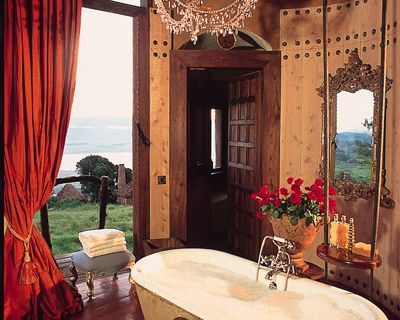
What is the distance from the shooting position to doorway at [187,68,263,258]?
4.40 metres

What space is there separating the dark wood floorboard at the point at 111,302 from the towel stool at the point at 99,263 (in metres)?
0.12

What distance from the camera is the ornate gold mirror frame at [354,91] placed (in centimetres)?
342

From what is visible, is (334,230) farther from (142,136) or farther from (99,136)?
(99,136)

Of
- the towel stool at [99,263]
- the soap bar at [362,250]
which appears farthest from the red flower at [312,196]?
the towel stool at [99,263]

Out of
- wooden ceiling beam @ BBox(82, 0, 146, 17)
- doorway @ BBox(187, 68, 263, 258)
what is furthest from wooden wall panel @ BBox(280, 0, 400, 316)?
wooden ceiling beam @ BBox(82, 0, 146, 17)

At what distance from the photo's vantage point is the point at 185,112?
391 centimetres

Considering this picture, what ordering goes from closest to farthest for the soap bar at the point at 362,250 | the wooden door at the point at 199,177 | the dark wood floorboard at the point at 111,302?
the soap bar at the point at 362,250, the dark wood floorboard at the point at 111,302, the wooden door at the point at 199,177


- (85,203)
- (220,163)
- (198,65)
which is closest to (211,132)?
(220,163)

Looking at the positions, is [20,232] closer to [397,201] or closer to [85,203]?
[397,201]

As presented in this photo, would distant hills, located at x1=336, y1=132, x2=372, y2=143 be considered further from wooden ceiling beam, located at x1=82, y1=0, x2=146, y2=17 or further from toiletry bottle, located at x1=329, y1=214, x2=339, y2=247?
wooden ceiling beam, located at x1=82, y1=0, x2=146, y2=17

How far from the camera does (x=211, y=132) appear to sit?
573 cm

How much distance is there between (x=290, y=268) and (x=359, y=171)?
1.47 m

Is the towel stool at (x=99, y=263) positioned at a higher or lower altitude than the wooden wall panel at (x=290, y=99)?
lower

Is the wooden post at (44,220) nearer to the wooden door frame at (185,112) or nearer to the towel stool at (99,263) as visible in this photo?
the towel stool at (99,263)
